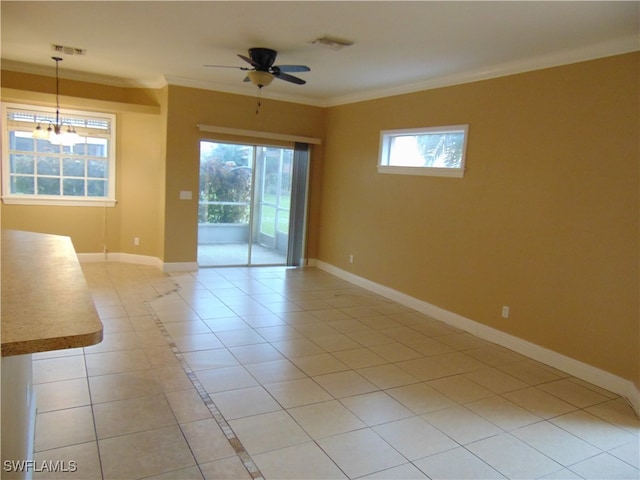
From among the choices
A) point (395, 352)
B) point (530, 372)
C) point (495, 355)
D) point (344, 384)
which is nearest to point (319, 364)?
point (344, 384)

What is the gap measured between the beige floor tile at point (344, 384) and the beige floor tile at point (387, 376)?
0.21 ft

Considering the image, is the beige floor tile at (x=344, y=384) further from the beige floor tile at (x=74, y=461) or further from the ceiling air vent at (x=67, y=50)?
the ceiling air vent at (x=67, y=50)

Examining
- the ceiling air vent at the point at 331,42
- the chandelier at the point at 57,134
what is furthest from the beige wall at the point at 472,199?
the ceiling air vent at the point at 331,42

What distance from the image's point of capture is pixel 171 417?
2.67 m

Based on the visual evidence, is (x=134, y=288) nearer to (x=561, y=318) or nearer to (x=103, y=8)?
(x=103, y=8)

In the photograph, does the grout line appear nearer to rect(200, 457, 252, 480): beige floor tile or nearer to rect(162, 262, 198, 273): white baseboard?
rect(200, 457, 252, 480): beige floor tile

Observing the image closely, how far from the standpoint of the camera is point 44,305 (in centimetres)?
147

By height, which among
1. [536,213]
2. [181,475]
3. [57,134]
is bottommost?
[181,475]

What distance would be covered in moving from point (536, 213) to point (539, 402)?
63.2 inches

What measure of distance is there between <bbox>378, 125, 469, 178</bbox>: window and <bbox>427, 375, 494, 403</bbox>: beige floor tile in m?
2.18

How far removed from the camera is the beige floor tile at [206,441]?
2344 millimetres

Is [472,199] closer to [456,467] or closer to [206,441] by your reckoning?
[456,467]

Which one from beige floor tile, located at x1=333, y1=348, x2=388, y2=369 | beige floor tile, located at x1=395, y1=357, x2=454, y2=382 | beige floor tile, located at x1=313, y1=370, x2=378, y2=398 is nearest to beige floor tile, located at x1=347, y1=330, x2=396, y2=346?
beige floor tile, located at x1=333, y1=348, x2=388, y2=369

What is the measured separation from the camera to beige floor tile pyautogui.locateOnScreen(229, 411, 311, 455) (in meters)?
2.46
